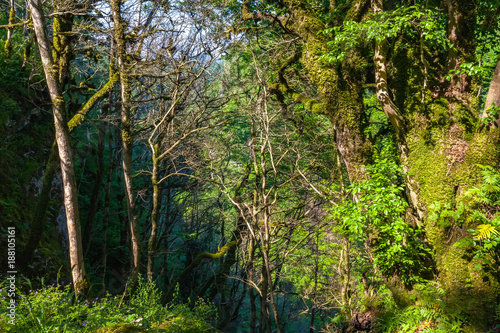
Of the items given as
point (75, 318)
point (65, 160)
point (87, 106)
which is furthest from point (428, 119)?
point (87, 106)

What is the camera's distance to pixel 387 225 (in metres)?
4.58

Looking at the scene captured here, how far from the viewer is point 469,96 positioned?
492 cm

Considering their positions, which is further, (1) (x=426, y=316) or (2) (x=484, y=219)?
(1) (x=426, y=316)

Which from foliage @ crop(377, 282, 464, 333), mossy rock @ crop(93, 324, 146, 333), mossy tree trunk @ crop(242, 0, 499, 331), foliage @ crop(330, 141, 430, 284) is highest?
mossy tree trunk @ crop(242, 0, 499, 331)

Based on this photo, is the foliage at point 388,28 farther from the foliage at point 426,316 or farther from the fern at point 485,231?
the foliage at point 426,316

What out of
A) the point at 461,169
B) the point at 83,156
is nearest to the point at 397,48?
the point at 461,169

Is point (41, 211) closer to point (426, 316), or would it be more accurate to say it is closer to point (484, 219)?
point (426, 316)

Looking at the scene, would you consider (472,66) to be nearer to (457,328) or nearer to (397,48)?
(397,48)

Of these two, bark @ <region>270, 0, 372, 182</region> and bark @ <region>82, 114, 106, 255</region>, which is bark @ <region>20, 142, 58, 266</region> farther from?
bark @ <region>270, 0, 372, 182</region>

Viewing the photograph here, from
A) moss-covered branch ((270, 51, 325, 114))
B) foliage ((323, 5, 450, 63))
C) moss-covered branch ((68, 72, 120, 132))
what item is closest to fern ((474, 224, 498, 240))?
foliage ((323, 5, 450, 63))

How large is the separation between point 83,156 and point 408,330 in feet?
44.7

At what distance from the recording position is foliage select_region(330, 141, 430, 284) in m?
4.53

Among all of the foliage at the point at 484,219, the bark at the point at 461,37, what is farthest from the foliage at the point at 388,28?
the foliage at the point at 484,219

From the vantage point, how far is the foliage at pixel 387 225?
4527 millimetres
